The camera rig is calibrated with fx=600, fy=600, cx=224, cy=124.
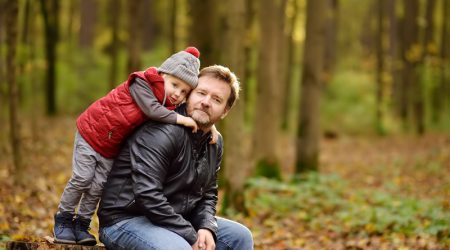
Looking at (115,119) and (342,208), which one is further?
(342,208)

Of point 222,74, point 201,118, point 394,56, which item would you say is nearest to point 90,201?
point 201,118

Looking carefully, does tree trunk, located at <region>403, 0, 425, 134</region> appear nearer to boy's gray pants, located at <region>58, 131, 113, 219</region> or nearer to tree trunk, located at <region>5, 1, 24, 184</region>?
tree trunk, located at <region>5, 1, 24, 184</region>

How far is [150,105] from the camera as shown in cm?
394

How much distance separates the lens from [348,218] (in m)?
8.26

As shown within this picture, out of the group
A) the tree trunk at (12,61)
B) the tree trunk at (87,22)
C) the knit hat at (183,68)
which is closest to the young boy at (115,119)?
the knit hat at (183,68)

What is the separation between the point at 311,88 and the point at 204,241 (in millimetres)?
8599

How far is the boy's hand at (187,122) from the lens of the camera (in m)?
3.95

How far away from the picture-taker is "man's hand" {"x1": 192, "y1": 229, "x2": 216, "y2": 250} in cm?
402

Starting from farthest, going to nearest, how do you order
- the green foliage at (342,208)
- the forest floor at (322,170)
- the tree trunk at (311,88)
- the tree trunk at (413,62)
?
1. the tree trunk at (413,62)
2. the tree trunk at (311,88)
3. the green foliage at (342,208)
4. the forest floor at (322,170)

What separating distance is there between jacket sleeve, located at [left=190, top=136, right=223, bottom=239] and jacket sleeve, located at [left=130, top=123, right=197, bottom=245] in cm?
23

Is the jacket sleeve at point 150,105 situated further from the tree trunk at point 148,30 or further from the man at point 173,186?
the tree trunk at point 148,30

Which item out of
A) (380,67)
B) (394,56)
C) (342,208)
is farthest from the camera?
(394,56)

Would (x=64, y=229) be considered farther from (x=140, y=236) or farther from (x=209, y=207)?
(x=209, y=207)

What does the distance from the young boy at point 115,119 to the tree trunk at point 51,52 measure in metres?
16.4
